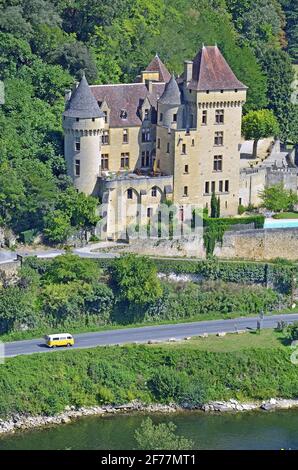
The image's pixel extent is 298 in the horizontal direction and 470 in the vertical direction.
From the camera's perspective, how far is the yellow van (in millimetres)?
59031

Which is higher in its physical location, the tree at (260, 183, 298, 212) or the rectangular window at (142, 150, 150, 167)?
the rectangular window at (142, 150, 150, 167)

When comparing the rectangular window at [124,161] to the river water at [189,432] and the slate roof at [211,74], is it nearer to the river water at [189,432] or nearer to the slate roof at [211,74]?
the slate roof at [211,74]

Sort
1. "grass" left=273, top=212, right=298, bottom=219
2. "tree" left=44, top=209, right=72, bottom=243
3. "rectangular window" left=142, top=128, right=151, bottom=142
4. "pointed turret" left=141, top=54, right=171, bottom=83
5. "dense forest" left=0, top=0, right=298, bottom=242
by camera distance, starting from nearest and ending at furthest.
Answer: "tree" left=44, top=209, right=72, bottom=243, "dense forest" left=0, top=0, right=298, bottom=242, "rectangular window" left=142, top=128, right=151, bottom=142, "grass" left=273, top=212, right=298, bottom=219, "pointed turret" left=141, top=54, right=171, bottom=83

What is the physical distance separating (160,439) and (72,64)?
97.8 ft

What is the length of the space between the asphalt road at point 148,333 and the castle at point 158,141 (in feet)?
20.1

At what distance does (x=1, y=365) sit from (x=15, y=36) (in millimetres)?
24296

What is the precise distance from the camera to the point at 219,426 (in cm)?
5528

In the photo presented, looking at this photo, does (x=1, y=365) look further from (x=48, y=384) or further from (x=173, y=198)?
(x=173, y=198)

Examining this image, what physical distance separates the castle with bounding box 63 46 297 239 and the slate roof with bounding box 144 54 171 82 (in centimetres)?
97

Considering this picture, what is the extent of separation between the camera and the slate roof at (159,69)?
7012cm

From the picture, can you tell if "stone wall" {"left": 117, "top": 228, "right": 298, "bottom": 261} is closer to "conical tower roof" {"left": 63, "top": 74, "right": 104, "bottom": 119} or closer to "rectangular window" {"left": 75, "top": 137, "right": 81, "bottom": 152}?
"rectangular window" {"left": 75, "top": 137, "right": 81, "bottom": 152}

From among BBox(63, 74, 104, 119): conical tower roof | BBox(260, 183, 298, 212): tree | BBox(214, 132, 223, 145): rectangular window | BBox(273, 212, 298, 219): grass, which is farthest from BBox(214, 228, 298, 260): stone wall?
BBox(63, 74, 104, 119): conical tower roof

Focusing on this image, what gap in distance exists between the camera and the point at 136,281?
6197 cm

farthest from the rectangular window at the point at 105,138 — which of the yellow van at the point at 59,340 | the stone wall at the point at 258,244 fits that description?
the yellow van at the point at 59,340
